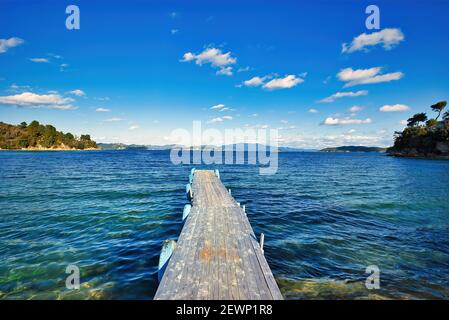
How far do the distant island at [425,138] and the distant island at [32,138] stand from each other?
8606 inches

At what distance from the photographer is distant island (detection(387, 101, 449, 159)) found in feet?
270

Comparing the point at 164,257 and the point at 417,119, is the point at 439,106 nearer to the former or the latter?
the point at 417,119

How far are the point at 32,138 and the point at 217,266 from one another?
196 meters

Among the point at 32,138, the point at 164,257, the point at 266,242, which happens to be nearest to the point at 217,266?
the point at 164,257

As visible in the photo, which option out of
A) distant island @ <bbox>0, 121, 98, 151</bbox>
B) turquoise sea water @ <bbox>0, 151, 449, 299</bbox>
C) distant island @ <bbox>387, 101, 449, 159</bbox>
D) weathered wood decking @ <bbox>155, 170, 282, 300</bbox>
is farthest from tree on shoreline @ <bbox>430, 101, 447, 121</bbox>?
distant island @ <bbox>0, 121, 98, 151</bbox>

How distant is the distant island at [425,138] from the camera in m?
82.3

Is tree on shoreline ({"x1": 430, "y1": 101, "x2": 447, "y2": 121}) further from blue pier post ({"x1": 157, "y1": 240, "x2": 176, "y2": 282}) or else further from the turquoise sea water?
blue pier post ({"x1": 157, "y1": 240, "x2": 176, "y2": 282})

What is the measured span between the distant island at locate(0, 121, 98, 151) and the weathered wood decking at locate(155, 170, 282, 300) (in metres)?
192

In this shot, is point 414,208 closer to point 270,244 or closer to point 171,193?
point 270,244

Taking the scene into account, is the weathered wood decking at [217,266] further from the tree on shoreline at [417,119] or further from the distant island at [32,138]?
the distant island at [32,138]

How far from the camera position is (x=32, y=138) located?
15025cm

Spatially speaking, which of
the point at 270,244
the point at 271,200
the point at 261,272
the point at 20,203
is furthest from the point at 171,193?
the point at 261,272

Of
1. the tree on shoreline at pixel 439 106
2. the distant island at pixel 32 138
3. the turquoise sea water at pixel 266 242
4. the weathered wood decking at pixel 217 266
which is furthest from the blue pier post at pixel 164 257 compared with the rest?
the distant island at pixel 32 138
